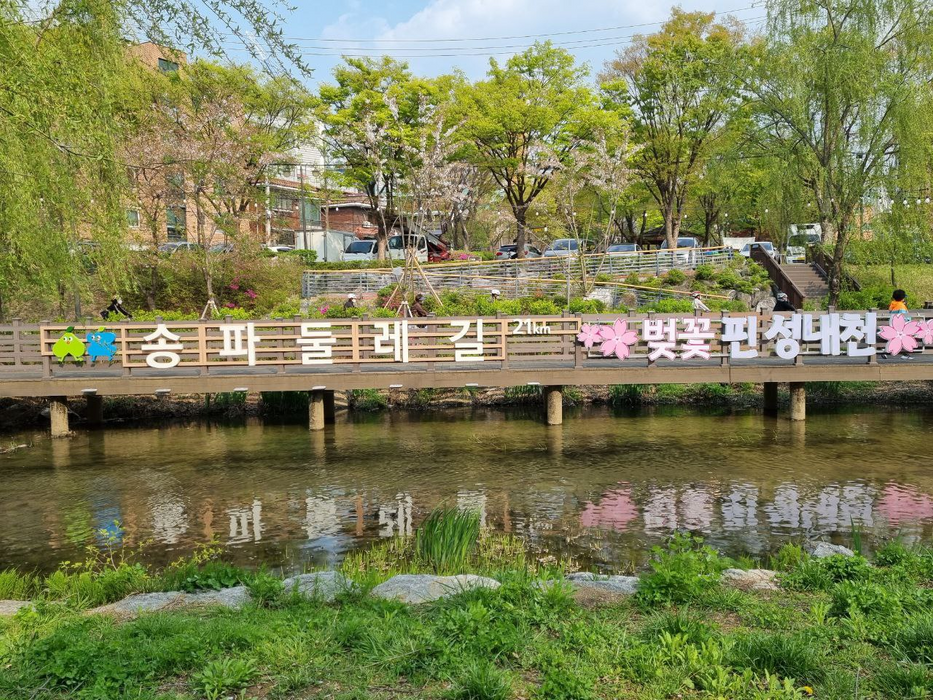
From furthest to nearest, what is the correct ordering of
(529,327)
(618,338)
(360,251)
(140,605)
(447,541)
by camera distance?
(360,251)
(529,327)
(618,338)
(447,541)
(140,605)

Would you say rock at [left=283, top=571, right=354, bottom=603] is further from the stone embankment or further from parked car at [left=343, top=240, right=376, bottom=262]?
parked car at [left=343, top=240, right=376, bottom=262]

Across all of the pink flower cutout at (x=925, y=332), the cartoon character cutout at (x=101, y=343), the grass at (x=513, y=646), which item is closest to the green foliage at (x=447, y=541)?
the grass at (x=513, y=646)

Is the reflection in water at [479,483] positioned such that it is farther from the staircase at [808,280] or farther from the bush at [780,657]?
the staircase at [808,280]

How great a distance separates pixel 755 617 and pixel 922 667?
4.05 feet

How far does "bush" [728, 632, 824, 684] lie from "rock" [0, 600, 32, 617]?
5.79 m

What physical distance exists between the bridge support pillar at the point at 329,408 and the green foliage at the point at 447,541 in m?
10.2

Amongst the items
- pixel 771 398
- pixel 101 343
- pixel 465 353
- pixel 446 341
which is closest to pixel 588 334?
pixel 465 353

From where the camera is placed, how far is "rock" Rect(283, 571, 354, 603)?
6473 millimetres

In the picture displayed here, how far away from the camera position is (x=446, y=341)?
17.2 meters

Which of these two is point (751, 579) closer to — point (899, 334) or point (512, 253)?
point (899, 334)

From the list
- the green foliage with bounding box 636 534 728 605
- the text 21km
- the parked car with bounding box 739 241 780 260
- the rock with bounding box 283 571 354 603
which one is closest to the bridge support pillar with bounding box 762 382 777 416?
the text 21km

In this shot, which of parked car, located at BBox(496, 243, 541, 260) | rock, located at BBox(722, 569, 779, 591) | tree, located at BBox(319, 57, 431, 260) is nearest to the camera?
rock, located at BBox(722, 569, 779, 591)

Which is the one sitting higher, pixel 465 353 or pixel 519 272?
pixel 519 272

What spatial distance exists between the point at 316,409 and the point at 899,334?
13.7 m
